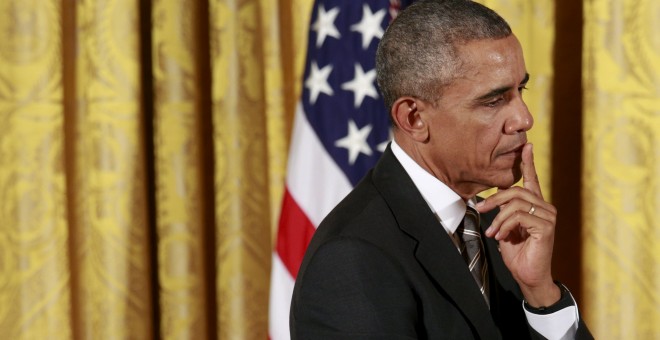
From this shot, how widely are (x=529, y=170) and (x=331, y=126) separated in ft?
2.59

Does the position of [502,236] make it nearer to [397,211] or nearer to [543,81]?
[397,211]

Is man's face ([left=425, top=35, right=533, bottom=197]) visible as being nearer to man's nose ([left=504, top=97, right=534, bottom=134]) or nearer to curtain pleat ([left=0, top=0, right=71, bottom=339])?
man's nose ([left=504, top=97, right=534, bottom=134])

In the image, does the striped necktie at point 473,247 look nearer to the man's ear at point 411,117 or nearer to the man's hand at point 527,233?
the man's hand at point 527,233

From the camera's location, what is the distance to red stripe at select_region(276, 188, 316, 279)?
2035 millimetres

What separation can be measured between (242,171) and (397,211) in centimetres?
114

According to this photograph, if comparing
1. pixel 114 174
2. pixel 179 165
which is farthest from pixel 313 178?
pixel 114 174

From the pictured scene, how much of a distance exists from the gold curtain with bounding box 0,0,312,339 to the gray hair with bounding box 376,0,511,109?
1.09 m

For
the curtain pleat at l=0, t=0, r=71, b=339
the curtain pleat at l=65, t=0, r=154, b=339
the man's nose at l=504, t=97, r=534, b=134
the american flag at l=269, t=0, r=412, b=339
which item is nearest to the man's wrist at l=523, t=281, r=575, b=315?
the man's nose at l=504, t=97, r=534, b=134

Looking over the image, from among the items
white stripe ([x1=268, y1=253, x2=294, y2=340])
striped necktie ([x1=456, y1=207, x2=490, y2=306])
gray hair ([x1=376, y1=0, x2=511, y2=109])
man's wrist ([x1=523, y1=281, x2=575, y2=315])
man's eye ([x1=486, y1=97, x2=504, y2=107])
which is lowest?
white stripe ([x1=268, y1=253, x2=294, y2=340])

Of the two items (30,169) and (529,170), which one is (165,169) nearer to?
(30,169)

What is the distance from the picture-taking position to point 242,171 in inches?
91.3

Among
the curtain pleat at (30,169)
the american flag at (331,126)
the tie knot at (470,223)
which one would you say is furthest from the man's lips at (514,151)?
→ the curtain pleat at (30,169)

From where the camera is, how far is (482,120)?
1.27 m

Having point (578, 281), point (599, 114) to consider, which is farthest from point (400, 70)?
point (578, 281)
